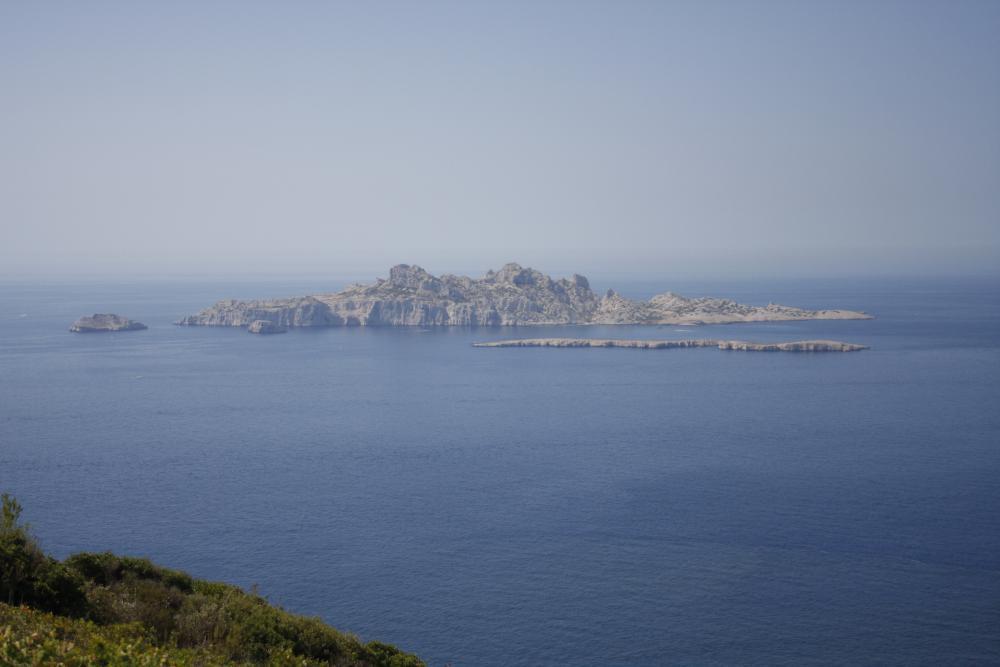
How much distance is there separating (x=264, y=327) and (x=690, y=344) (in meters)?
73.5

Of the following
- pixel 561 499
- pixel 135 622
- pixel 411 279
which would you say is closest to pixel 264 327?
pixel 411 279

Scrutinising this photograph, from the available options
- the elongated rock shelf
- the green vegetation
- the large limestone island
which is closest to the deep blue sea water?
the green vegetation

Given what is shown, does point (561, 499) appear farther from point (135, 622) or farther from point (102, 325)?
point (102, 325)

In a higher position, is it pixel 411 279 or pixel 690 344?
pixel 411 279

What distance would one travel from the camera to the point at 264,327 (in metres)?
148

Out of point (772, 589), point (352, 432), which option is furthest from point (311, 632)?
point (352, 432)

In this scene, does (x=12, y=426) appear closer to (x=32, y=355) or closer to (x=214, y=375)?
(x=214, y=375)

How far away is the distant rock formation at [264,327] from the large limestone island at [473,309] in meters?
2.83

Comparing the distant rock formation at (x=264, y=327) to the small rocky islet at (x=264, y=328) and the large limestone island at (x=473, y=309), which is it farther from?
the large limestone island at (x=473, y=309)

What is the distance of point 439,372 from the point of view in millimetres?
101938

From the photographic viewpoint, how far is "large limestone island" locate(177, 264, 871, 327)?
15850 centimetres

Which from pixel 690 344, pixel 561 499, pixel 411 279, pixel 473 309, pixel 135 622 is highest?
pixel 411 279

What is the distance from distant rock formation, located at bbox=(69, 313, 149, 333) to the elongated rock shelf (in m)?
61.7

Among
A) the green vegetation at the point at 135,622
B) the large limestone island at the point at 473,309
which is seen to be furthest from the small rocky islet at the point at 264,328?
the green vegetation at the point at 135,622
